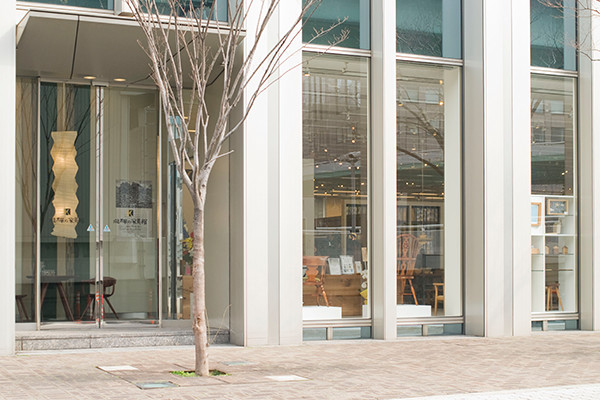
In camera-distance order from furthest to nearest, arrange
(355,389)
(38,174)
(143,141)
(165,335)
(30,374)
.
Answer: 1. (143,141)
2. (38,174)
3. (165,335)
4. (30,374)
5. (355,389)

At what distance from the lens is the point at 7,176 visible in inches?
414

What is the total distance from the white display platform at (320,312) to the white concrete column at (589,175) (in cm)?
488

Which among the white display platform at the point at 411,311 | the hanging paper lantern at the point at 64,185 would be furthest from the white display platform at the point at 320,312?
the hanging paper lantern at the point at 64,185

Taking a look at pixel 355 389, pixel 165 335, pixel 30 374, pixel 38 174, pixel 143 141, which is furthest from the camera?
pixel 143 141

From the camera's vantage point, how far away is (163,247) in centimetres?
1362

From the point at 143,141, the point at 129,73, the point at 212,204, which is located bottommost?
the point at 212,204

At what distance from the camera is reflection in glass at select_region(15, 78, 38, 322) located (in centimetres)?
1259

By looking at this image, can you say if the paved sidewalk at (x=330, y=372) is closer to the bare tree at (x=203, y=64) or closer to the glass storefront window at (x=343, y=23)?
the bare tree at (x=203, y=64)

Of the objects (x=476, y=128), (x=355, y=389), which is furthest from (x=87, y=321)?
(x=476, y=128)

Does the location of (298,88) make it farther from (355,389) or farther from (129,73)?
(355,389)

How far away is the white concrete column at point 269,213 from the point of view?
11.8 meters

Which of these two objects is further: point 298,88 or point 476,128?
point 476,128

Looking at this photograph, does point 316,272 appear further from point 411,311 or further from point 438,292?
point 438,292

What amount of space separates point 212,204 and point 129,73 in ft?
8.30
